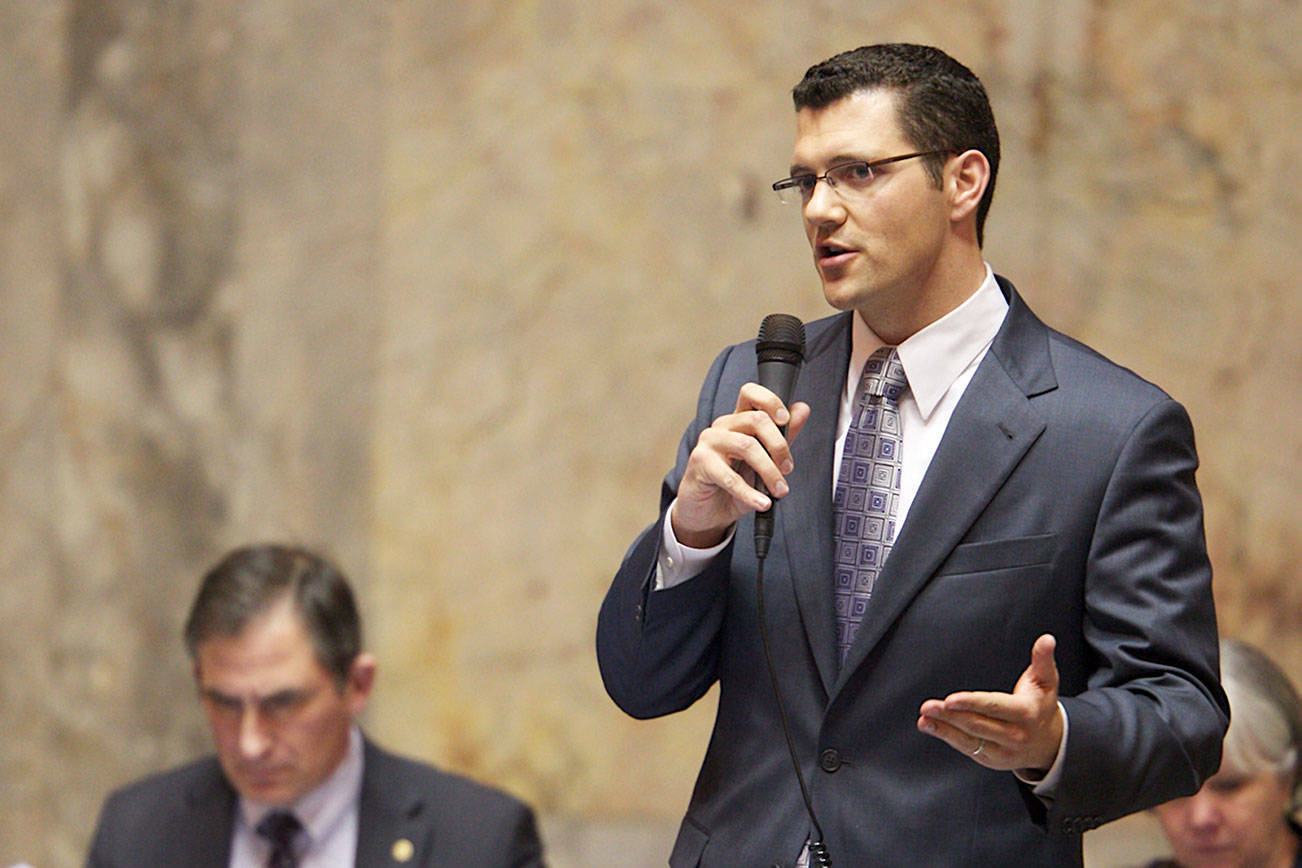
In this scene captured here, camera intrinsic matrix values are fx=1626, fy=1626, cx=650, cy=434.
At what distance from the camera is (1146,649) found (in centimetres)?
174

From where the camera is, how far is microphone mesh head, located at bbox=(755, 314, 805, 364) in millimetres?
1841

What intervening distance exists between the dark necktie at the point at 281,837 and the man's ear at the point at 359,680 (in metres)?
0.27

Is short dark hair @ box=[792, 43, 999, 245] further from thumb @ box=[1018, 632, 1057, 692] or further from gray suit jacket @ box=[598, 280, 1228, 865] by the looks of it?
thumb @ box=[1018, 632, 1057, 692]

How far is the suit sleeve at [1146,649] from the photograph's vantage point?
1.67 metres

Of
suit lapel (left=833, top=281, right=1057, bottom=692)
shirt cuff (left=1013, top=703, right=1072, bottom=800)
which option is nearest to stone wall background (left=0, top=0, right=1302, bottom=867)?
suit lapel (left=833, top=281, right=1057, bottom=692)

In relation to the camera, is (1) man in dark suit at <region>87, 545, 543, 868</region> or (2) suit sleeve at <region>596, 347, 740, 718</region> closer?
(2) suit sleeve at <region>596, 347, 740, 718</region>

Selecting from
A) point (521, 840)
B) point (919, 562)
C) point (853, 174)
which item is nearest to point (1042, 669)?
point (919, 562)

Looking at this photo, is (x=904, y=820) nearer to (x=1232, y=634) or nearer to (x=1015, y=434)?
(x=1015, y=434)

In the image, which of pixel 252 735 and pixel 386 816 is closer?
pixel 252 735

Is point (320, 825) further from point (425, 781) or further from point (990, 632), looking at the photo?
point (990, 632)

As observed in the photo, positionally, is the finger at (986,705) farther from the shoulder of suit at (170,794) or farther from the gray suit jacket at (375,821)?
the shoulder of suit at (170,794)

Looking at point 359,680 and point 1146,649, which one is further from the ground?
point 1146,649

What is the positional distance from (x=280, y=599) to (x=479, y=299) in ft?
3.20

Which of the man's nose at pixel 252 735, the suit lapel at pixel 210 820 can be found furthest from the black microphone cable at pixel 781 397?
the suit lapel at pixel 210 820
